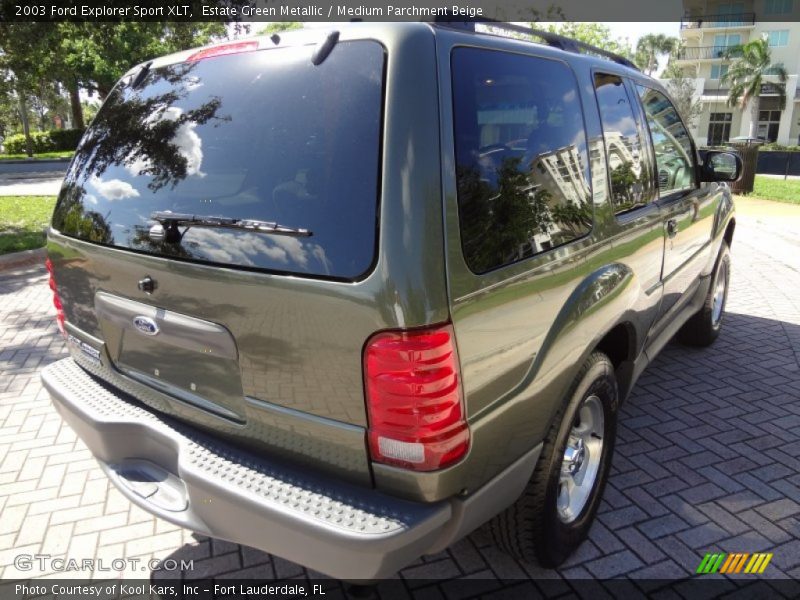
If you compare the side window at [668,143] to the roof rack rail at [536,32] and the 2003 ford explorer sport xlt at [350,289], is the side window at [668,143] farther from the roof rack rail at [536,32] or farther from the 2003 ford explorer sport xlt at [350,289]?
the 2003 ford explorer sport xlt at [350,289]

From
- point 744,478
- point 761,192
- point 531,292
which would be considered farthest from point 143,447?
point 761,192

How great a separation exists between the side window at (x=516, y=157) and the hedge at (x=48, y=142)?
3998cm

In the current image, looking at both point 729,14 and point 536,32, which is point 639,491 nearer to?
point 536,32

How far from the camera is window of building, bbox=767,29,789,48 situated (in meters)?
52.6

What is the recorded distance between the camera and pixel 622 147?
2879 mm

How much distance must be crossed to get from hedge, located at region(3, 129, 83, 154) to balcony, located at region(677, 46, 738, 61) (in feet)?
176

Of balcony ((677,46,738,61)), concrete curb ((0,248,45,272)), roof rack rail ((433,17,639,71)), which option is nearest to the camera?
roof rack rail ((433,17,639,71))

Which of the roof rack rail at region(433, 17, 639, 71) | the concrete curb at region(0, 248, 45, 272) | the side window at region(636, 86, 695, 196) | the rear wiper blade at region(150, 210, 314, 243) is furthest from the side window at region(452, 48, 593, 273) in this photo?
the concrete curb at region(0, 248, 45, 272)

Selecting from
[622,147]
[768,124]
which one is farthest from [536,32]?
[768,124]

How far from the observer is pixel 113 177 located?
94.8 inches

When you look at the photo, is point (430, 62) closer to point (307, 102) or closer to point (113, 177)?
point (307, 102)

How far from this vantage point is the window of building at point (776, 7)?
52812 mm

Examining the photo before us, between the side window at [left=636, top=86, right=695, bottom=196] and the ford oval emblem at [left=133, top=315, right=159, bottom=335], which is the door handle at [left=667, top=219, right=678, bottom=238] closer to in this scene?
the side window at [left=636, top=86, right=695, bottom=196]

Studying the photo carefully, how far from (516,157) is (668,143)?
6.56 feet
